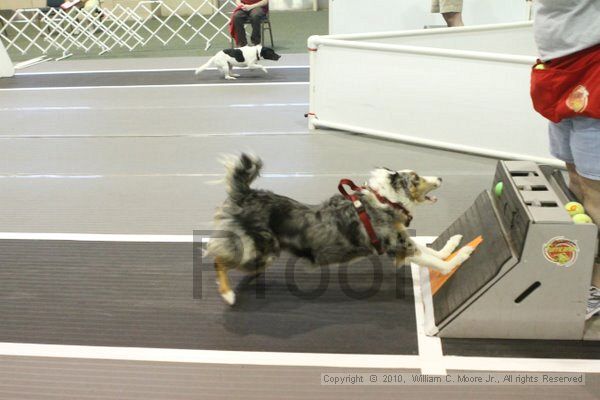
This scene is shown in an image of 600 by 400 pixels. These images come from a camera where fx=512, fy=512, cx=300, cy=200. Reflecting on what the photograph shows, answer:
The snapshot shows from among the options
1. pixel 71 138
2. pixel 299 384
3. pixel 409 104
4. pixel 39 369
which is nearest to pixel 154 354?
pixel 39 369

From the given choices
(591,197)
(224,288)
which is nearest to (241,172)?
(224,288)

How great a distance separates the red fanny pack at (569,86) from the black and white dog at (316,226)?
61 cm

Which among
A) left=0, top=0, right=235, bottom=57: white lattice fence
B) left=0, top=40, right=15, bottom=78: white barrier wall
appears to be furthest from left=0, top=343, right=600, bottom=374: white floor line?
left=0, top=0, right=235, bottom=57: white lattice fence

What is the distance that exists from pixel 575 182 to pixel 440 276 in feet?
2.35

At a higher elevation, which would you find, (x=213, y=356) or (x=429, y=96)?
(x=429, y=96)

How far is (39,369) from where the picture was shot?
206 cm

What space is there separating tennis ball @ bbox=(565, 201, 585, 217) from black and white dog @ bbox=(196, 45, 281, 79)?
5.42m

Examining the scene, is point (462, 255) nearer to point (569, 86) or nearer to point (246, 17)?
point (569, 86)

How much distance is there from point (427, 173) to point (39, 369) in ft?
8.97

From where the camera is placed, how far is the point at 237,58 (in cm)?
686

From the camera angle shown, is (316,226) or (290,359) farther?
(316,226)

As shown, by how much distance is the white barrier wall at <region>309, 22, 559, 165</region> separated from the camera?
370 centimetres

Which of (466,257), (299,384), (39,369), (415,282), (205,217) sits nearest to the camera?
(299,384)

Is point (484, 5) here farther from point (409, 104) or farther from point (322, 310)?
point (322, 310)
